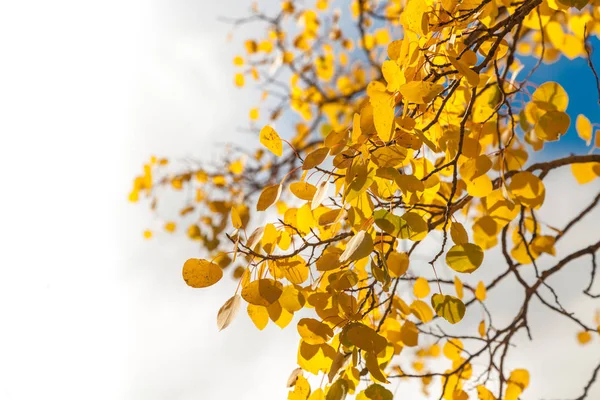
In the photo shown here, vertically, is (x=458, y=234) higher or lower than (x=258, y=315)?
higher

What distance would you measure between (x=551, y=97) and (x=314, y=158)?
1.48 feet

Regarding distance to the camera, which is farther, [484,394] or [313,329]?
[484,394]

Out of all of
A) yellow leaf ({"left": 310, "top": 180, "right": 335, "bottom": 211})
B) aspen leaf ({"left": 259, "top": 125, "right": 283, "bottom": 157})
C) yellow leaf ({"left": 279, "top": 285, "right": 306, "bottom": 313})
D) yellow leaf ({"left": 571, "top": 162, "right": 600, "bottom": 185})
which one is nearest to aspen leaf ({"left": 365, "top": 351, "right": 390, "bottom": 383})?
yellow leaf ({"left": 279, "top": 285, "right": 306, "bottom": 313})

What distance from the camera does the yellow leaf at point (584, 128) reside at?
1.08m

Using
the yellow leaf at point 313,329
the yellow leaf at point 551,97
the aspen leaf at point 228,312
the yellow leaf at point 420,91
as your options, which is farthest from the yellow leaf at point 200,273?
the yellow leaf at point 551,97

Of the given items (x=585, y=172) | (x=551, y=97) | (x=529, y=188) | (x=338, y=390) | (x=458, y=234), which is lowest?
(x=338, y=390)

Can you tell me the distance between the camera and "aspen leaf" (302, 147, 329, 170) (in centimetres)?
67

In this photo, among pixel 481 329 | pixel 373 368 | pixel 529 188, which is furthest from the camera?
pixel 481 329

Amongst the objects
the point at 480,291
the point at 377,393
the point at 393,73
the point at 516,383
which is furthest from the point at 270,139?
the point at 516,383

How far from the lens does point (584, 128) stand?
1.08 m

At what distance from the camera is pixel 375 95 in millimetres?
646

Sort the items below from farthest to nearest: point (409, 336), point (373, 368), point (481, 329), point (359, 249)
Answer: point (481, 329), point (409, 336), point (373, 368), point (359, 249)

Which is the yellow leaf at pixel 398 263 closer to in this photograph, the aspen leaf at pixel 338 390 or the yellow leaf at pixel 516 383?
the aspen leaf at pixel 338 390

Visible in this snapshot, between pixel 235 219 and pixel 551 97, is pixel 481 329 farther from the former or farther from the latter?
pixel 235 219
